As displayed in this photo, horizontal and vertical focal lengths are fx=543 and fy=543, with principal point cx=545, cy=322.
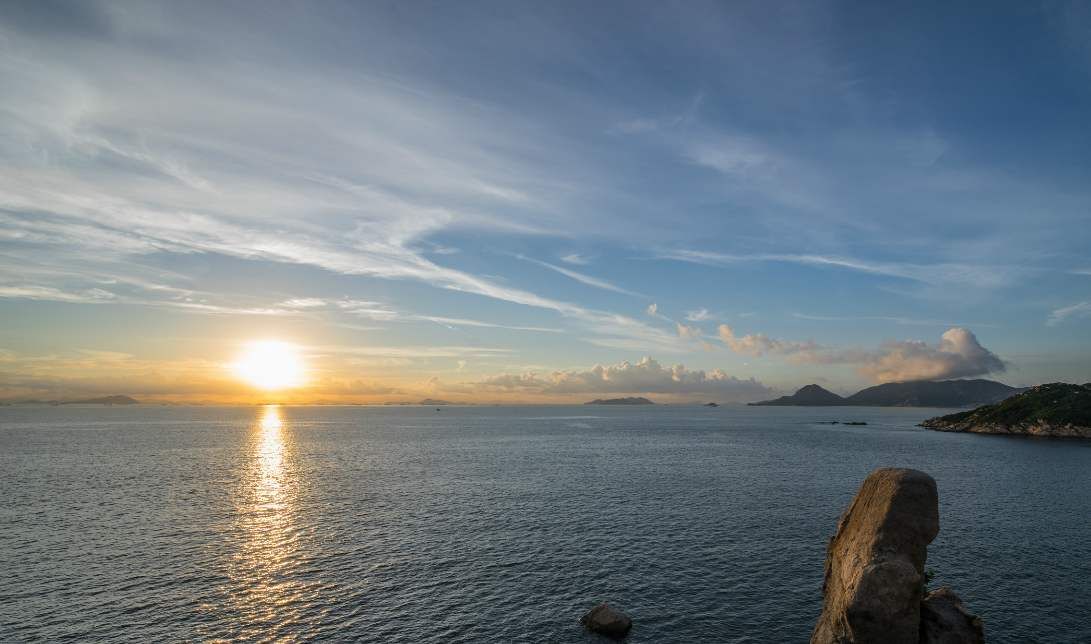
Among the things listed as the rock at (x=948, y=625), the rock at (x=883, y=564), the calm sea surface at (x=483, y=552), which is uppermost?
the rock at (x=883, y=564)

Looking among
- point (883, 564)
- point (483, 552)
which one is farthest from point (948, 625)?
point (483, 552)

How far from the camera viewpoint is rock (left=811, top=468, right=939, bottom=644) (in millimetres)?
33625

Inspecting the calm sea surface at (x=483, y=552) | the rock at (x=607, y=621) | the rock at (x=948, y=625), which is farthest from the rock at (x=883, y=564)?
A: the rock at (x=607, y=621)

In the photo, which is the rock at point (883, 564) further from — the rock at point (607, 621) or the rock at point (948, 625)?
the rock at point (607, 621)

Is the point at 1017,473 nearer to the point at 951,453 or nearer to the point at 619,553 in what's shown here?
the point at 951,453

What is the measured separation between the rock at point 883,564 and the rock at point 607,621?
46.2 ft

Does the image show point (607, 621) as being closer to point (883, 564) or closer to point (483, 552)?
point (883, 564)

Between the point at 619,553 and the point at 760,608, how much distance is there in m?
18.3

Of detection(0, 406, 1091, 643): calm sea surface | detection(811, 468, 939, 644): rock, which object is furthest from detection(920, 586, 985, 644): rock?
detection(0, 406, 1091, 643): calm sea surface

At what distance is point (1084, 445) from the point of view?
176 meters

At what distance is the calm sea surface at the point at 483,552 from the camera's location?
46.2 metres

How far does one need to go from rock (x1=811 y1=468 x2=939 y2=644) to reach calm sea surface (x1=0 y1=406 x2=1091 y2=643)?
907 centimetres

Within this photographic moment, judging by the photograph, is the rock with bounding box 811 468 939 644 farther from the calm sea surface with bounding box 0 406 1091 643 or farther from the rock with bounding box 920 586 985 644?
the calm sea surface with bounding box 0 406 1091 643

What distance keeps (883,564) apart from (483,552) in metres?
43.3
